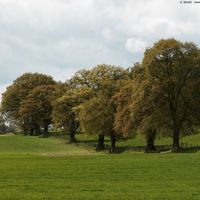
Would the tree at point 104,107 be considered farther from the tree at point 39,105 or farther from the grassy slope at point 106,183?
the grassy slope at point 106,183

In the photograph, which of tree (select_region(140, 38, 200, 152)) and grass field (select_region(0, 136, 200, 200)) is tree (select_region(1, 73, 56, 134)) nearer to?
tree (select_region(140, 38, 200, 152))

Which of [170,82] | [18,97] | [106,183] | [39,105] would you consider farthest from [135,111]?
[18,97]

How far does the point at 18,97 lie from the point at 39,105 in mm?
12644

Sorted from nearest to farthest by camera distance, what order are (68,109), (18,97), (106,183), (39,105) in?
1. (106,183)
2. (68,109)
3. (39,105)
4. (18,97)

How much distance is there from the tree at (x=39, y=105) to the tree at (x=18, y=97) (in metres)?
6.56

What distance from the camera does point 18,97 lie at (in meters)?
97.9

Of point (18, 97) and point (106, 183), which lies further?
point (18, 97)

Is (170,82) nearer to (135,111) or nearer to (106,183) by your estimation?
(135,111)

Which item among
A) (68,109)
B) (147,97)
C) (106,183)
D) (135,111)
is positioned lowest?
(106,183)

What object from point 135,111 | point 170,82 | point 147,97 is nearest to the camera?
point 170,82

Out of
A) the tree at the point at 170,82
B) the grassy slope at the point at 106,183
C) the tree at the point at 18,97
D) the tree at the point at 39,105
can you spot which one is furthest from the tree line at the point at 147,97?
the tree at the point at 18,97

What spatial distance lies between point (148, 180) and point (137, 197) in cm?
443

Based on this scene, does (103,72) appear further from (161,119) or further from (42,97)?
(42,97)

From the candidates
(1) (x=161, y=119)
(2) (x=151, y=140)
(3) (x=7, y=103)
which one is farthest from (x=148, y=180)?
(3) (x=7, y=103)
